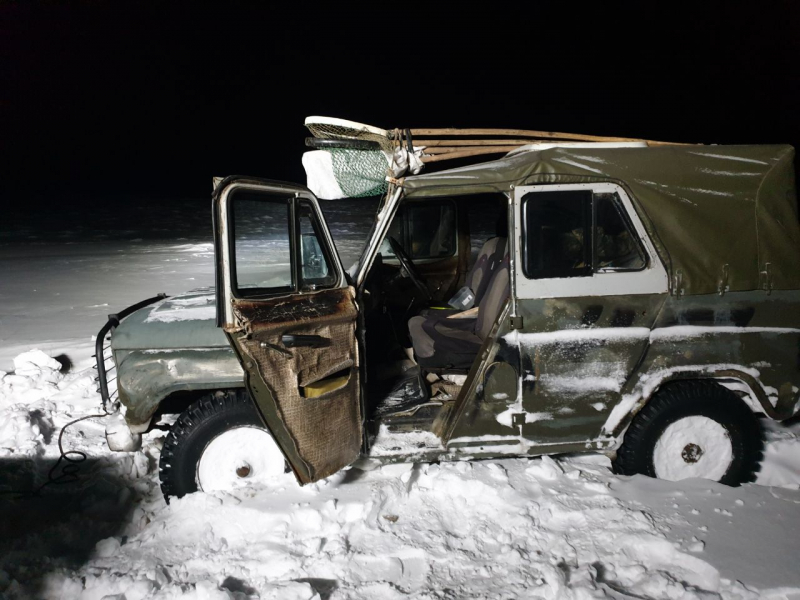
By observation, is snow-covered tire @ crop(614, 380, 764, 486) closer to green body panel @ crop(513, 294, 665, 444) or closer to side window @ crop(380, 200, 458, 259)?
green body panel @ crop(513, 294, 665, 444)

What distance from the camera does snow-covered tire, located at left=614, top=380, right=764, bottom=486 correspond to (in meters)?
3.38

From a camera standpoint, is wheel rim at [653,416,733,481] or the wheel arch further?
wheel rim at [653,416,733,481]

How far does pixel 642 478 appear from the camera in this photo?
3.47 meters

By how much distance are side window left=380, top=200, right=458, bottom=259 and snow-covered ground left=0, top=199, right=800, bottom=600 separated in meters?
2.76

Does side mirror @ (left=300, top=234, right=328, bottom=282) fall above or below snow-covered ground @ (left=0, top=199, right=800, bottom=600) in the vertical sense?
above

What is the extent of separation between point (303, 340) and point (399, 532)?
1.25 metres

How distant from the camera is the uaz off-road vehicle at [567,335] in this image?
313 centimetres

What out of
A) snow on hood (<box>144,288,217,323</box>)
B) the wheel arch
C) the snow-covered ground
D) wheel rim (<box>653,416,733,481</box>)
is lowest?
the snow-covered ground

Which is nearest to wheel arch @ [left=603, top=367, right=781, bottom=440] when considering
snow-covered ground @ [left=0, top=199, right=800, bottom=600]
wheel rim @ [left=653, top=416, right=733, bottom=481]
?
wheel rim @ [left=653, top=416, right=733, bottom=481]

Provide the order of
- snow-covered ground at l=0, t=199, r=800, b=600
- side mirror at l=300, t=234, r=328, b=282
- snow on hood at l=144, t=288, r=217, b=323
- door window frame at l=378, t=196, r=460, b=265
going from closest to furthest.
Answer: snow-covered ground at l=0, t=199, r=800, b=600, side mirror at l=300, t=234, r=328, b=282, snow on hood at l=144, t=288, r=217, b=323, door window frame at l=378, t=196, r=460, b=265

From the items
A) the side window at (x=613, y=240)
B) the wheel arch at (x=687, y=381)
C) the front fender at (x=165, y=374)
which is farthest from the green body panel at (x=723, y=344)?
the front fender at (x=165, y=374)

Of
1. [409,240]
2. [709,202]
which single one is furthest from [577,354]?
[409,240]

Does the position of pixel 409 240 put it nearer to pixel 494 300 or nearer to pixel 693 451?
pixel 494 300

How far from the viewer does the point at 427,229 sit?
5938 millimetres
